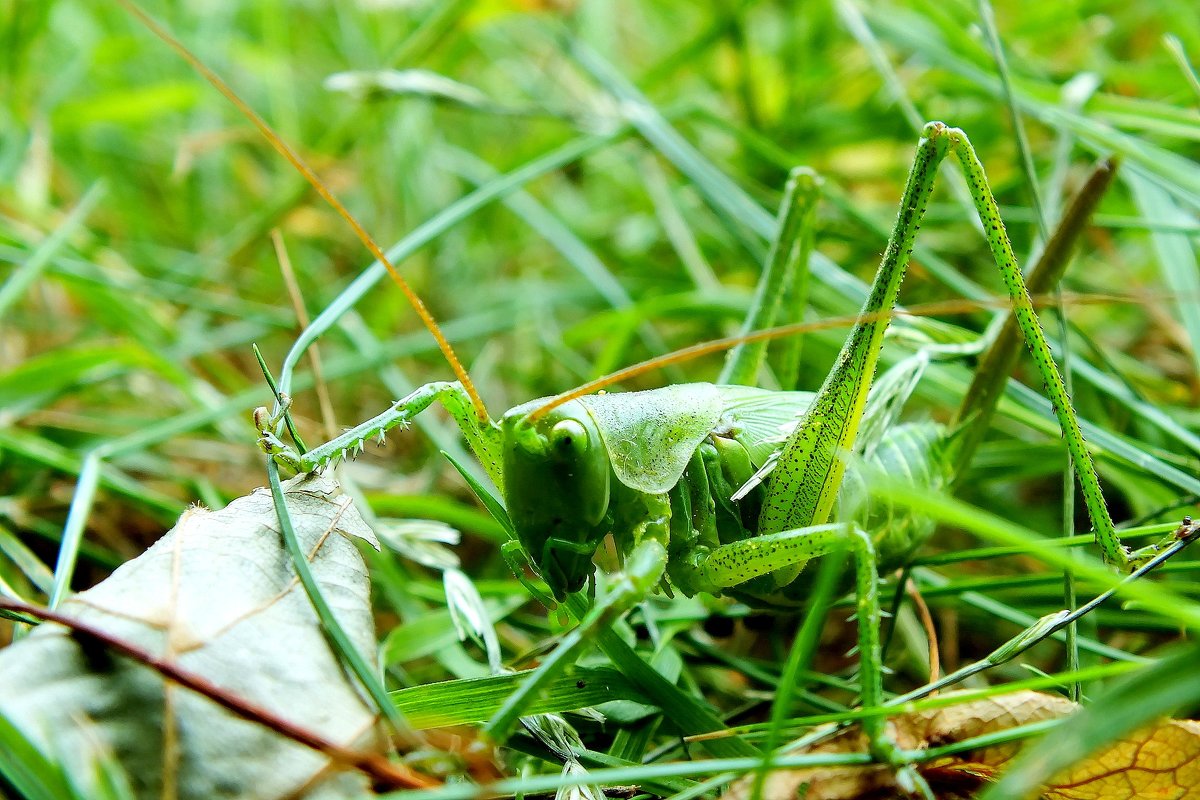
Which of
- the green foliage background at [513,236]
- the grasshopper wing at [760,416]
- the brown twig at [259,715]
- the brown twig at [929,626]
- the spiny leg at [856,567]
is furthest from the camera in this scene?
the green foliage background at [513,236]

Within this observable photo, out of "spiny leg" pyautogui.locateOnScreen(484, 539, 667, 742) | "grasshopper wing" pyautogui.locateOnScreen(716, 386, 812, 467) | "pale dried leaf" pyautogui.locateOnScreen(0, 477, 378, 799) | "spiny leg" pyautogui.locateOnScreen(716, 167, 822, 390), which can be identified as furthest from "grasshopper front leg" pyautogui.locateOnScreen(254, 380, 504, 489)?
"spiny leg" pyautogui.locateOnScreen(716, 167, 822, 390)

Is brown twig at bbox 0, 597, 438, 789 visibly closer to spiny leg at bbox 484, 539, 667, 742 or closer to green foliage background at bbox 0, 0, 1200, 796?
spiny leg at bbox 484, 539, 667, 742

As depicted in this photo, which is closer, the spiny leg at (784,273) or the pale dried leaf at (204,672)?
the pale dried leaf at (204,672)

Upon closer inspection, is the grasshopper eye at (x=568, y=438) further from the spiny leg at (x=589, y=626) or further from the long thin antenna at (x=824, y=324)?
the spiny leg at (x=589, y=626)

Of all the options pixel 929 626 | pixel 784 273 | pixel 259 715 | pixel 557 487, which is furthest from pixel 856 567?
pixel 259 715

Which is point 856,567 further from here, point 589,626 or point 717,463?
point 589,626

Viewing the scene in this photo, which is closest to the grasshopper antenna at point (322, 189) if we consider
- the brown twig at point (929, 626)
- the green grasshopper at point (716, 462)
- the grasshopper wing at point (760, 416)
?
the green grasshopper at point (716, 462)

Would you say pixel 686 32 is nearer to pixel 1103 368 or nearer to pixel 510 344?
pixel 510 344
